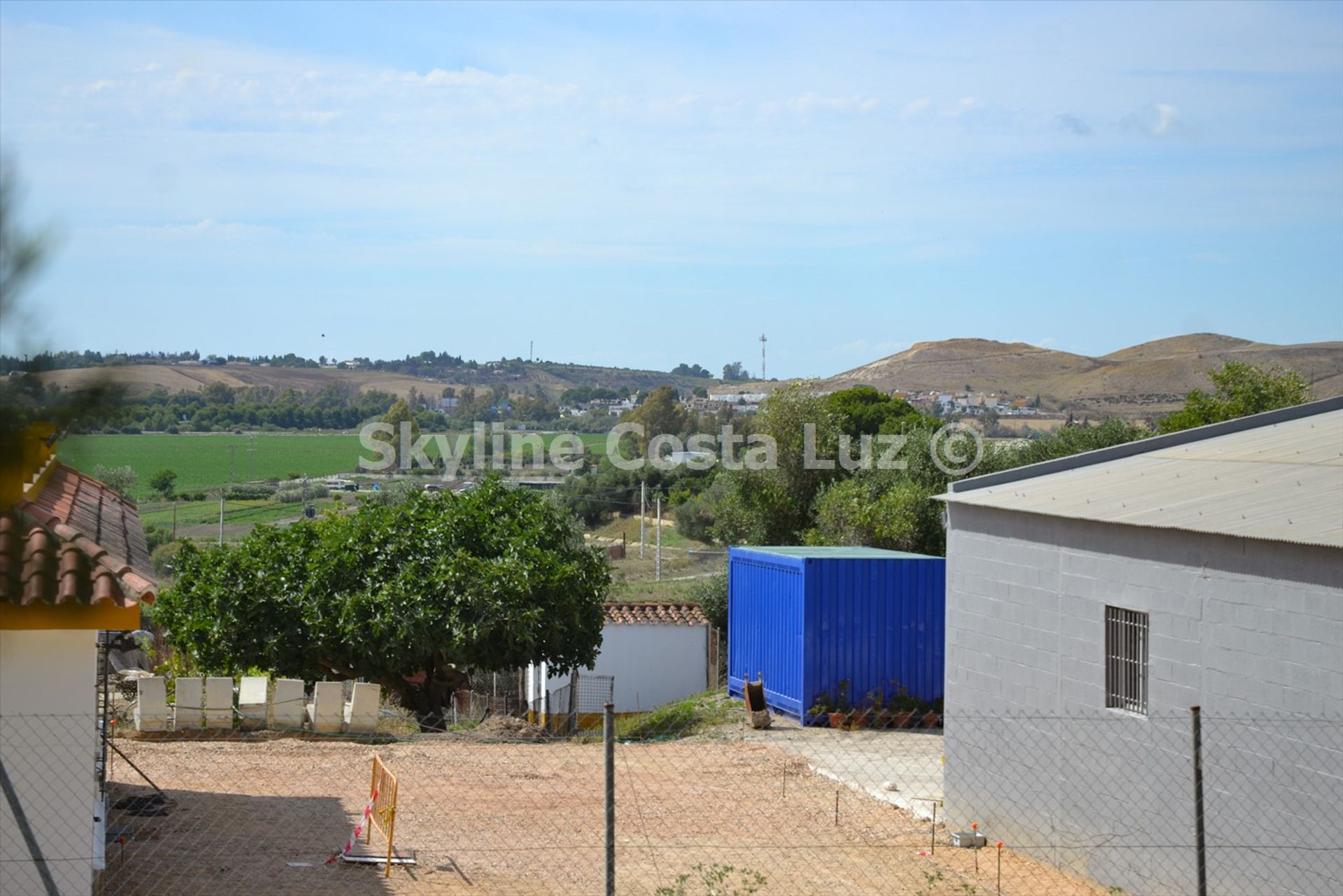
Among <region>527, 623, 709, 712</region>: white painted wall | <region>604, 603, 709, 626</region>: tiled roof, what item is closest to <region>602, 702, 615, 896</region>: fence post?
<region>527, 623, 709, 712</region>: white painted wall

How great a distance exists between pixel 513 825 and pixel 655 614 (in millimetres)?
17124

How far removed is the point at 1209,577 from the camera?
8188 mm

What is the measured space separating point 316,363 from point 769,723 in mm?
104904

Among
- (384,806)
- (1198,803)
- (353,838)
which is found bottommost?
(353,838)

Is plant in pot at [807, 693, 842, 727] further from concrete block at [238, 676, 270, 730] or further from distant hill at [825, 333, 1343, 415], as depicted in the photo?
distant hill at [825, 333, 1343, 415]

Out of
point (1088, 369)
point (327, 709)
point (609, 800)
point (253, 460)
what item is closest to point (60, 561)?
point (609, 800)

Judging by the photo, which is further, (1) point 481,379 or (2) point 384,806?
(1) point 481,379

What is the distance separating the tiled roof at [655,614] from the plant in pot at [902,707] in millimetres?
11203

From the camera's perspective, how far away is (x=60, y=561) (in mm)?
6230

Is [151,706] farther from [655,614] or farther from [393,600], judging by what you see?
[655,614]

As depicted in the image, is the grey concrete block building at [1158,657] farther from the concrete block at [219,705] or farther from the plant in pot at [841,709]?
the concrete block at [219,705]

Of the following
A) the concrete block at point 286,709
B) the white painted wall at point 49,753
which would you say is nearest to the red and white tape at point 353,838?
the white painted wall at point 49,753

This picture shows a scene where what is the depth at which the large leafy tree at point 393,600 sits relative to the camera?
18234 millimetres

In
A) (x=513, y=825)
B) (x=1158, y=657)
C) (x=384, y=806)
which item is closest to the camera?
(x=1158, y=657)
